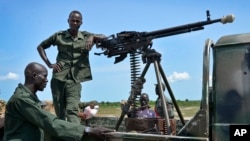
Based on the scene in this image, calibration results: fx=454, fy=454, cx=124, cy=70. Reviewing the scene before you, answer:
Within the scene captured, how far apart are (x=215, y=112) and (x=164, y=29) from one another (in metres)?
2.64

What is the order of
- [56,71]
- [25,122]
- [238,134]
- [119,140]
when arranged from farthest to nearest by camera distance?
1. [56,71]
2. [25,122]
3. [119,140]
4. [238,134]

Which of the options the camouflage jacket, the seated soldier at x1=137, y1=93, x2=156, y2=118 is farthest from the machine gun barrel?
the seated soldier at x1=137, y1=93, x2=156, y2=118

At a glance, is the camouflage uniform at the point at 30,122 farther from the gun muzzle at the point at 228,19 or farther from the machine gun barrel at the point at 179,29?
the machine gun barrel at the point at 179,29

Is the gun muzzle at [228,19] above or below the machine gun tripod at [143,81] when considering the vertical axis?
above

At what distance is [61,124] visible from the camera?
373 centimetres

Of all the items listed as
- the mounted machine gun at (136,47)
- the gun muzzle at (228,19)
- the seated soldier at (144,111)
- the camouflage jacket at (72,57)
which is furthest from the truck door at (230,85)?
the camouflage jacket at (72,57)

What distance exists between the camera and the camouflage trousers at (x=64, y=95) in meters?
6.09

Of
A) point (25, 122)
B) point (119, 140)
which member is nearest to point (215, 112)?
point (119, 140)

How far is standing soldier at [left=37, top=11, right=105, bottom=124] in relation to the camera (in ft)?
20.2

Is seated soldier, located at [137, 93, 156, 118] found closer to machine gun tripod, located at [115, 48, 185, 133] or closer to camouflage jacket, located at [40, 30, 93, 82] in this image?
machine gun tripod, located at [115, 48, 185, 133]

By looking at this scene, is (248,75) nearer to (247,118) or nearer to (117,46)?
(247,118)

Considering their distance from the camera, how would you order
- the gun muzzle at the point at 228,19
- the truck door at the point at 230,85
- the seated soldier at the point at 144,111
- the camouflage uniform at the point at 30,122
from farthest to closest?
the seated soldier at the point at 144,111, the gun muzzle at the point at 228,19, the camouflage uniform at the point at 30,122, the truck door at the point at 230,85

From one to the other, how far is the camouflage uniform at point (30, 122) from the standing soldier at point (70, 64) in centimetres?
208

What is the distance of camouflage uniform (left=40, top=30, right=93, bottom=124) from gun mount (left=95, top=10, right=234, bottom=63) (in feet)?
1.00
